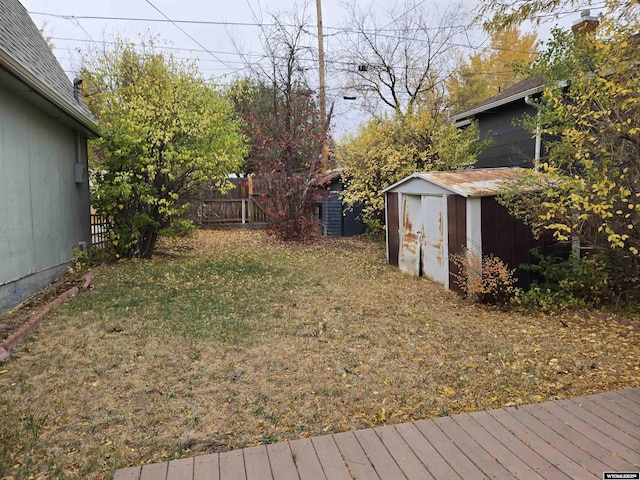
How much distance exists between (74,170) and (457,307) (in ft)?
24.9

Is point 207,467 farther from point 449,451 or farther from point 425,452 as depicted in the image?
point 449,451

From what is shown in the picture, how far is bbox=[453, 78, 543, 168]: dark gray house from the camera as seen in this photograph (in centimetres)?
956

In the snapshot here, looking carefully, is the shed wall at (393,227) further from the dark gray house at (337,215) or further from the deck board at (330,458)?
the deck board at (330,458)

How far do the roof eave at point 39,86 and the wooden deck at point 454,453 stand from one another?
467 centimetres

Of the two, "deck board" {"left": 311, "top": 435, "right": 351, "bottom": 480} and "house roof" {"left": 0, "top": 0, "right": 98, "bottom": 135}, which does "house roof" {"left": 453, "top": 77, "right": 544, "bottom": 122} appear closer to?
"deck board" {"left": 311, "top": 435, "right": 351, "bottom": 480}

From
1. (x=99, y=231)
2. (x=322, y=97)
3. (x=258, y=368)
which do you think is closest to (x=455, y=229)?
(x=258, y=368)

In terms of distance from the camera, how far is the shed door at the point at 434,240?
7246 mm

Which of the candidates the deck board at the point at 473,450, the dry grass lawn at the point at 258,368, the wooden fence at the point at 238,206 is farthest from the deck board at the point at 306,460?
the wooden fence at the point at 238,206

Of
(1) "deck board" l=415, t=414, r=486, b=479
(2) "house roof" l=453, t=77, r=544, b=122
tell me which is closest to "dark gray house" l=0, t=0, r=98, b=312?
(1) "deck board" l=415, t=414, r=486, b=479

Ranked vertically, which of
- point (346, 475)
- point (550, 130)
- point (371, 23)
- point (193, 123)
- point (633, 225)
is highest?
point (371, 23)

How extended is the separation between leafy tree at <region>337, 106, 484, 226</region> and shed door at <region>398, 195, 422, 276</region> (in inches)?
120

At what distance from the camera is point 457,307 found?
608cm

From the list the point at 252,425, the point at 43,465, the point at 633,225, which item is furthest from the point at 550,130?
the point at 43,465

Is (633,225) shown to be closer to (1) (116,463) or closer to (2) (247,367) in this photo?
(2) (247,367)
